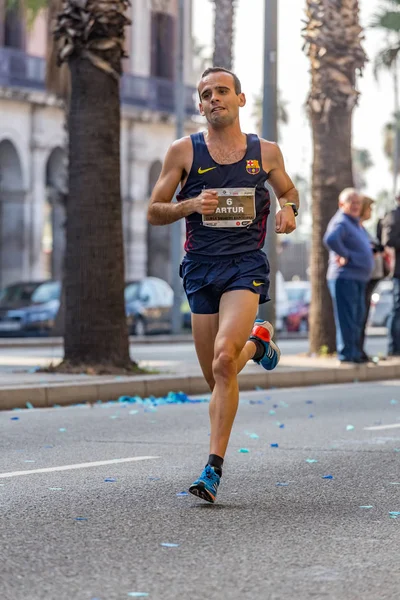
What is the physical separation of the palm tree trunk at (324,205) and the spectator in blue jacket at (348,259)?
8.11 ft

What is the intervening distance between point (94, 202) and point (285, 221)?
827 centimetres

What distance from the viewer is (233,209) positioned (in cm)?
759

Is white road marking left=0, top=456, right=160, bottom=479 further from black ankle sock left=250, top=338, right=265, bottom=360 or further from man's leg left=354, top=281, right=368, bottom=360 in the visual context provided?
man's leg left=354, top=281, right=368, bottom=360

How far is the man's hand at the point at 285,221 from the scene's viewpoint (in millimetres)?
7691

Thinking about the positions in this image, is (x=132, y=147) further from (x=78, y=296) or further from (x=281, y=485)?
(x=281, y=485)

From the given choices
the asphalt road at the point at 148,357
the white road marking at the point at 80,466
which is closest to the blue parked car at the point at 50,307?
the asphalt road at the point at 148,357

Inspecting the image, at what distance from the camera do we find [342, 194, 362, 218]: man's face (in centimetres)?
1716

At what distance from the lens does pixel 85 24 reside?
52.9 ft

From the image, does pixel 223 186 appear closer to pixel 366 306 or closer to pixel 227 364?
pixel 227 364

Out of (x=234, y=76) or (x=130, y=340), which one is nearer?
(x=234, y=76)

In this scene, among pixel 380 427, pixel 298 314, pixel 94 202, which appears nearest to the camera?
pixel 380 427

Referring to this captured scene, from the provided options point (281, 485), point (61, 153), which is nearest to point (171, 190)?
point (281, 485)

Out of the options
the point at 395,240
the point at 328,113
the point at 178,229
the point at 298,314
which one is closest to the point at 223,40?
the point at 178,229

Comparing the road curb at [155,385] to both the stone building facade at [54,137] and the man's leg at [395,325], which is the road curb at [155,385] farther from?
the stone building facade at [54,137]
